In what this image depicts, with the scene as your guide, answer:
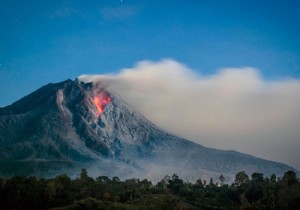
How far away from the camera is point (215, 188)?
15175 cm

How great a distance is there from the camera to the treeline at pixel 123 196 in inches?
3969

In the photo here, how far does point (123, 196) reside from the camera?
121 m

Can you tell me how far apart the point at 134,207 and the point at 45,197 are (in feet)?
72.1

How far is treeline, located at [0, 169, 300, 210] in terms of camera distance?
331ft

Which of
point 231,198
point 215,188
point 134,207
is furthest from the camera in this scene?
point 215,188

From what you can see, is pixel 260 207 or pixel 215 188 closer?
pixel 260 207

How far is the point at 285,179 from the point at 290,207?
109 feet

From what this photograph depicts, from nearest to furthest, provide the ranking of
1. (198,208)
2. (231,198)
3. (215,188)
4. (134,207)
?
(134,207), (198,208), (231,198), (215,188)

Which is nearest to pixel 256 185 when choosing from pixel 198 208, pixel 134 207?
pixel 198 208

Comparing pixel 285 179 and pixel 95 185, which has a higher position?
pixel 285 179

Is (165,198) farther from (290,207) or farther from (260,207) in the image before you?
(290,207)

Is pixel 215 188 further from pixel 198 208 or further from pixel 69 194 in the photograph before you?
pixel 69 194

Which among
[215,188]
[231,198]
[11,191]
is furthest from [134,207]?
[215,188]

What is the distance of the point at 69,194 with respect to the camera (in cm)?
11375
